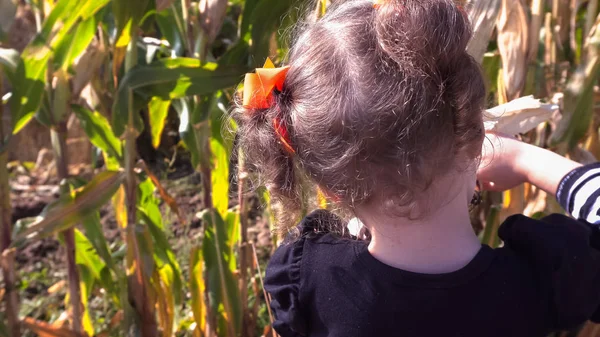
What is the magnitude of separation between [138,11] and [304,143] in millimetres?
596

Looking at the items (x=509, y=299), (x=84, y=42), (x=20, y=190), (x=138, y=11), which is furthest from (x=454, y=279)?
(x=20, y=190)

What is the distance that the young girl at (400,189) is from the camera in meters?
0.60

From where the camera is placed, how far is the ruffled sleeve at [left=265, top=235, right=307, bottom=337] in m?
0.71

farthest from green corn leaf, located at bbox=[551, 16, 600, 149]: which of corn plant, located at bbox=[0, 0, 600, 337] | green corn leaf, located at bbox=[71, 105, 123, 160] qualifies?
green corn leaf, located at bbox=[71, 105, 123, 160]

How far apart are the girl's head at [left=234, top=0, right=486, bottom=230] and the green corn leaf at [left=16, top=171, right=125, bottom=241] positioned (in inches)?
25.6

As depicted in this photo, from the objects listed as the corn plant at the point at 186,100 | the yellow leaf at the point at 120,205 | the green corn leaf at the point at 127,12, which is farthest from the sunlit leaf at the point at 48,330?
the green corn leaf at the point at 127,12

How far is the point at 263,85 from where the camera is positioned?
66 cm

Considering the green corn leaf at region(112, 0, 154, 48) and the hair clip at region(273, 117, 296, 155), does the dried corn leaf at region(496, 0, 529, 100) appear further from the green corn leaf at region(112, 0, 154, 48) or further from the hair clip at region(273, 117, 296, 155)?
the green corn leaf at region(112, 0, 154, 48)

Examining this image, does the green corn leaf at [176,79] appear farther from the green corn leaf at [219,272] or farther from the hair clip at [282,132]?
the hair clip at [282,132]

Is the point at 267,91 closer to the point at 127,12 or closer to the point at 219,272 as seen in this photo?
the point at 127,12

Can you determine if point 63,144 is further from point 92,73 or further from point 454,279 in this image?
point 454,279

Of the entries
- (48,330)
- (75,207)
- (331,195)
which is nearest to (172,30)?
(75,207)

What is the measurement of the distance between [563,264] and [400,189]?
0.18m

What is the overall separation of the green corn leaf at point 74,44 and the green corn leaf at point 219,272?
389mm
